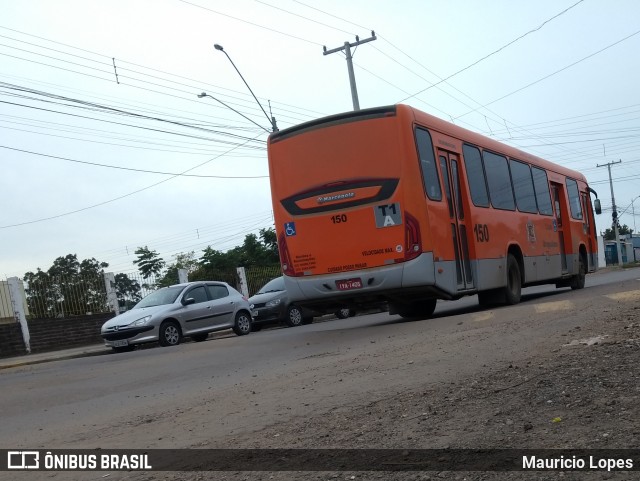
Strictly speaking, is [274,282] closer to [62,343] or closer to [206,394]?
[62,343]

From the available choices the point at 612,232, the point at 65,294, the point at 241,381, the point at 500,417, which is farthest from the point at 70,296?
the point at 612,232

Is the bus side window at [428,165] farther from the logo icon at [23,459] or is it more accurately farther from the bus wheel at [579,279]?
the bus wheel at [579,279]

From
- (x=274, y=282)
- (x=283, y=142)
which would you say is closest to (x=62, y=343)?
(x=274, y=282)

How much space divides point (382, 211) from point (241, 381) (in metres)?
4.90

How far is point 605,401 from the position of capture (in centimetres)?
516

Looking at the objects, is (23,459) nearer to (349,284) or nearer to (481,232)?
(349,284)

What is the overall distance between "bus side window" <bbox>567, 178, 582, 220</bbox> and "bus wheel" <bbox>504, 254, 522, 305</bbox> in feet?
18.5

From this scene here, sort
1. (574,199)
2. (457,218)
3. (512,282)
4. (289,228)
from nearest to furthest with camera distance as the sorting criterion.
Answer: (289,228), (457,218), (512,282), (574,199)

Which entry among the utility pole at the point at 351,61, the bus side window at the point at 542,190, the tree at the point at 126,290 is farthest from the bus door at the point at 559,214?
the tree at the point at 126,290

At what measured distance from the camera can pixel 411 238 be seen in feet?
41.9

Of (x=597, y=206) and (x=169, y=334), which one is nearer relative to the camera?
(x=169, y=334)

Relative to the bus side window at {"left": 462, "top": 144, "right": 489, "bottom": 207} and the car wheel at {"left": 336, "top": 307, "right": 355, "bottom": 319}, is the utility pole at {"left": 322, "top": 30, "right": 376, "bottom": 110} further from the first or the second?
the bus side window at {"left": 462, "top": 144, "right": 489, "bottom": 207}

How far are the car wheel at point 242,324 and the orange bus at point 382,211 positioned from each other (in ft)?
22.4

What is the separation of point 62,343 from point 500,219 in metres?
15.3
